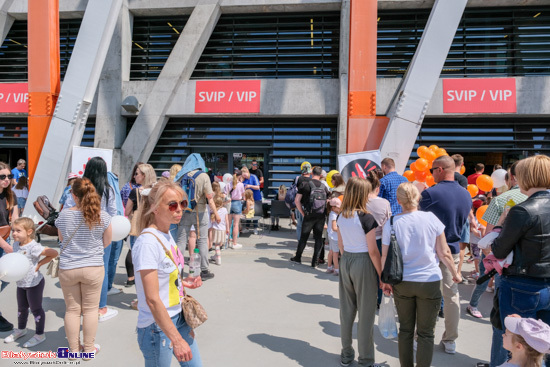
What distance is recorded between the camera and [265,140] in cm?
1252

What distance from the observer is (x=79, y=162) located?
7.65 meters

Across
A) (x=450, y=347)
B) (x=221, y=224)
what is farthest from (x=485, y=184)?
(x=221, y=224)

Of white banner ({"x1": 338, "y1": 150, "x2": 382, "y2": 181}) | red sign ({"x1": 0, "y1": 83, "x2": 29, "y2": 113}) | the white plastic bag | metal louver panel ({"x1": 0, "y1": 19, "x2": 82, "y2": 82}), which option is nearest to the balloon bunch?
white banner ({"x1": 338, "y1": 150, "x2": 382, "y2": 181})

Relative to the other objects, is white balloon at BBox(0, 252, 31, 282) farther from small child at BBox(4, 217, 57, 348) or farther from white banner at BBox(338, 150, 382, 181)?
white banner at BBox(338, 150, 382, 181)

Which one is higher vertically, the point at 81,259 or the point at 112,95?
the point at 112,95

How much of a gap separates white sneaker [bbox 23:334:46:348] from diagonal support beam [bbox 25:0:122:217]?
649 cm

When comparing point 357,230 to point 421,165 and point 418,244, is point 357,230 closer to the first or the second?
point 418,244

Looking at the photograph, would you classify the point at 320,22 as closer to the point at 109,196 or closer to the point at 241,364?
the point at 109,196

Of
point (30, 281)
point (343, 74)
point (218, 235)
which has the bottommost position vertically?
point (218, 235)

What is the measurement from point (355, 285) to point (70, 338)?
283 centimetres

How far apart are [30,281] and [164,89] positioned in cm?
923

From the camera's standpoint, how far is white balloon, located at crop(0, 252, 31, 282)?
3188 mm

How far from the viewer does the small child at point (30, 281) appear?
3549 millimetres

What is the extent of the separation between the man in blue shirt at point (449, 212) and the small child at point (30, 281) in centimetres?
418
